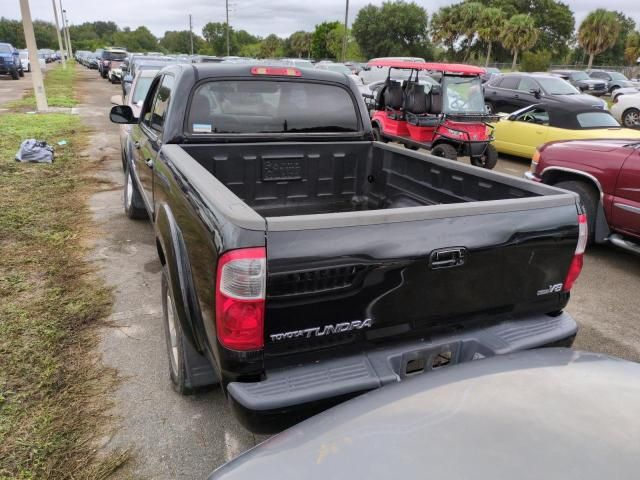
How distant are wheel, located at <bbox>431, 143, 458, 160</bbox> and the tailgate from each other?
271 inches

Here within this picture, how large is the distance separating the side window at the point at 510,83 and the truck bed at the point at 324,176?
1097 cm

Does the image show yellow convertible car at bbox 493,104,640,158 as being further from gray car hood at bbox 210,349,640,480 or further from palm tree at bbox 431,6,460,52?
palm tree at bbox 431,6,460,52

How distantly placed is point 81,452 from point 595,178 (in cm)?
543

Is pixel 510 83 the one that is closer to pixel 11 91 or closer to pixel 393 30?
pixel 11 91

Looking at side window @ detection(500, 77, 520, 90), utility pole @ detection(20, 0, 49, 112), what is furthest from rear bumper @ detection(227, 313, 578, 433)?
utility pole @ detection(20, 0, 49, 112)

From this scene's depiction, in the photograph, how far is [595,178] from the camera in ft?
17.9

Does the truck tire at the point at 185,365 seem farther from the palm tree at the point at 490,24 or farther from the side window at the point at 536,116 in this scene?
the palm tree at the point at 490,24

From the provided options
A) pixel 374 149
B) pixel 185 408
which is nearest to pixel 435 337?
pixel 185 408

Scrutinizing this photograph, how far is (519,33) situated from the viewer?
5288 cm

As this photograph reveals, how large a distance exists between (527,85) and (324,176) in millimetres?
11048

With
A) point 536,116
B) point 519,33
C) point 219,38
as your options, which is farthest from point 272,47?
point 536,116

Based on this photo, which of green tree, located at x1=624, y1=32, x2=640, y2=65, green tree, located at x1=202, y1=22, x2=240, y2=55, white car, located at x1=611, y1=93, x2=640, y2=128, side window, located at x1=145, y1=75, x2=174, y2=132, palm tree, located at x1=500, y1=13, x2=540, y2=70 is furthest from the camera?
green tree, located at x1=202, y1=22, x2=240, y2=55

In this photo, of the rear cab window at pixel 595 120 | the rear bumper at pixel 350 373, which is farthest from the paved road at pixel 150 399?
the rear cab window at pixel 595 120

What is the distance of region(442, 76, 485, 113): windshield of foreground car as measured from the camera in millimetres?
9617
